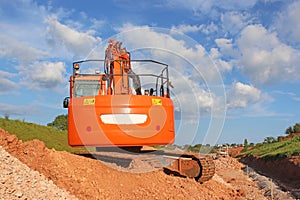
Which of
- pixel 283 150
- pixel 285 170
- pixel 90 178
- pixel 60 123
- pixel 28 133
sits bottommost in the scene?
pixel 285 170

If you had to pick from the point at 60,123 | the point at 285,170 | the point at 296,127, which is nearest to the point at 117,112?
the point at 285,170

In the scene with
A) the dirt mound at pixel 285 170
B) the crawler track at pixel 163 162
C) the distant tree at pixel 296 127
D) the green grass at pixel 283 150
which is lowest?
the dirt mound at pixel 285 170

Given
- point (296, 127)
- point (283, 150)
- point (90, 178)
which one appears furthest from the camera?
point (296, 127)

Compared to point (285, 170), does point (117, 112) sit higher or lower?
higher

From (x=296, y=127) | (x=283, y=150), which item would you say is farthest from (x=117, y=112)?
(x=296, y=127)

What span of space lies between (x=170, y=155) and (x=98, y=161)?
306 centimetres

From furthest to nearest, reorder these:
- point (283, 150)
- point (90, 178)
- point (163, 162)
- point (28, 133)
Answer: point (283, 150), point (28, 133), point (163, 162), point (90, 178)

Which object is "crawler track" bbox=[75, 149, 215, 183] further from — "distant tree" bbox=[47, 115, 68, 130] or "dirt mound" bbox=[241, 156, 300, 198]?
"distant tree" bbox=[47, 115, 68, 130]

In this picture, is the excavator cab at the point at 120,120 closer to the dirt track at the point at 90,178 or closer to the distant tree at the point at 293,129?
the dirt track at the point at 90,178

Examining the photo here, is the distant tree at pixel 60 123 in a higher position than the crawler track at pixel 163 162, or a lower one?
higher

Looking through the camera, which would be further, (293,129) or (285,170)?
(293,129)

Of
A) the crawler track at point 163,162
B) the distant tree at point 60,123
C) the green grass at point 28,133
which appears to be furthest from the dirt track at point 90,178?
the distant tree at point 60,123

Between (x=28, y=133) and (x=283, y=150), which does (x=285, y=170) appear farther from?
(x=28, y=133)

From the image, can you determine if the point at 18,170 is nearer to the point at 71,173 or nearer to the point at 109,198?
the point at 71,173
